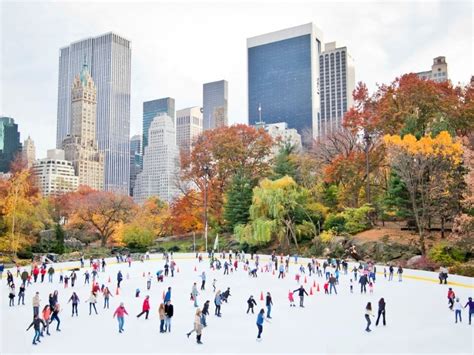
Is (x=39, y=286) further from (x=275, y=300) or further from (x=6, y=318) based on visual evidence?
(x=275, y=300)

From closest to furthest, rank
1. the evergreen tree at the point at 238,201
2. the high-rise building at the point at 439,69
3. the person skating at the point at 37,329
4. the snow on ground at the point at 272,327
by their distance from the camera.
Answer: the snow on ground at the point at 272,327 < the person skating at the point at 37,329 < the evergreen tree at the point at 238,201 < the high-rise building at the point at 439,69

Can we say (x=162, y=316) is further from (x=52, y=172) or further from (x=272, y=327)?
(x=52, y=172)

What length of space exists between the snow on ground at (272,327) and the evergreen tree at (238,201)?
27.9 m

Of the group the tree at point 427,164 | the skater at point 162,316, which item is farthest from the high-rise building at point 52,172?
the skater at point 162,316

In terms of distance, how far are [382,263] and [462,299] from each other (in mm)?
14619

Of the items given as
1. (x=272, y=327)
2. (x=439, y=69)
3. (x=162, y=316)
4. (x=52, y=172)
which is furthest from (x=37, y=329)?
(x=52, y=172)

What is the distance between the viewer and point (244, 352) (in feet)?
43.6

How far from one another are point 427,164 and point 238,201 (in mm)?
23222

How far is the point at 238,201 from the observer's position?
176 feet

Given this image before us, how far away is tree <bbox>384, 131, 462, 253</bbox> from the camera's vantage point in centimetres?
3531

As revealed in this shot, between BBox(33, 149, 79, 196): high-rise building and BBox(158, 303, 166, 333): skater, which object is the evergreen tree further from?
BBox(33, 149, 79, 196): high-rise building

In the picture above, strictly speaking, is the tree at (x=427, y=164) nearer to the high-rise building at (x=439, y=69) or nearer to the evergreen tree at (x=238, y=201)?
the evergreen tree at (x=238, y=201)

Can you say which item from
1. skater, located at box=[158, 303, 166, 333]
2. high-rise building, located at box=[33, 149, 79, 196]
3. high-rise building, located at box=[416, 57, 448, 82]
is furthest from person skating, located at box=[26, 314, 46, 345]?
high-rise building, located at box=[33, 149, 79, 196]

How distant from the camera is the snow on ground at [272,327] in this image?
1380 cm
